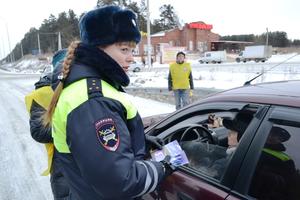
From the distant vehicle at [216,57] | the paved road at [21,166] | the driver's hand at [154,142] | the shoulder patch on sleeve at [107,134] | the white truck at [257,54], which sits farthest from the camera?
the distant vehicle at [216,57]

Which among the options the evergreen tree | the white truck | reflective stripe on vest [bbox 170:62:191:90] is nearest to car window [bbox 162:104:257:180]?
reflective stripe on vest [bbox 170:62:191:90]

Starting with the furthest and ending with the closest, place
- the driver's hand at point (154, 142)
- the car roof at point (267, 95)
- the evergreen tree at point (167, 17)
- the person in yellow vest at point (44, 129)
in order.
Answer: the evergreen tree at point (167, 17), the person in yellow vest at point (44, 129), the driver's hand at point (154, 142), the car roof at point (267, 95)

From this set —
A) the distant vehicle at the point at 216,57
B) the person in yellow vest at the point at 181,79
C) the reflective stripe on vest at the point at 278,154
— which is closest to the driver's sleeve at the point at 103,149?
the reflective stripe on vest at the point at 278,154

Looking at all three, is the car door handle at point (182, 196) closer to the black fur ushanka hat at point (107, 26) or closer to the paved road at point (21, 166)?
the black fur ushanka hat at point (107, 26)

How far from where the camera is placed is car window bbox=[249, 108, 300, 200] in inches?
63.6

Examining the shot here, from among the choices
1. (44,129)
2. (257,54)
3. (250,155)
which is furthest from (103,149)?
(257,54)

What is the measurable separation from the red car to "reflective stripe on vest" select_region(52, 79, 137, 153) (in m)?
0.63

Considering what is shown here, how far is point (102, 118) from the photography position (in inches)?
56.9

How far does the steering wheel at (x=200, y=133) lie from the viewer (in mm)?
2662

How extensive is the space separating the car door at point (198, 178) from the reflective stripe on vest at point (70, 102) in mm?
634

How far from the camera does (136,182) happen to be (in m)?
1.52

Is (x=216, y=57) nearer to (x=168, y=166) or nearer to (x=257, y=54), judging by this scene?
(x=257, y=54)

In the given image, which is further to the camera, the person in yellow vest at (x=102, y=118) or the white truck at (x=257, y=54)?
the white truck at (x=257, y=54)

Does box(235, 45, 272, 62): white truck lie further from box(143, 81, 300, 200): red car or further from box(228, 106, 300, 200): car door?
box(228, 106, 300, 200): car door
